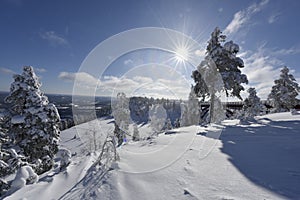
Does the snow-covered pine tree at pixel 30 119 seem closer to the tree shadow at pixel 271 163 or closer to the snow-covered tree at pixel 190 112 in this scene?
the tree shadow at pixel 271 163

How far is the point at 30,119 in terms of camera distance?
37.1 feet

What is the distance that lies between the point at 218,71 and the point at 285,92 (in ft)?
49.0

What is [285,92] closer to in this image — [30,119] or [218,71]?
[218,71]

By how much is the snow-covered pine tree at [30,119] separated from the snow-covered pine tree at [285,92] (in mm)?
28912

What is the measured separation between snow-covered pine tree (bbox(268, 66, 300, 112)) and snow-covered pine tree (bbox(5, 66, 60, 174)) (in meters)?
28.9

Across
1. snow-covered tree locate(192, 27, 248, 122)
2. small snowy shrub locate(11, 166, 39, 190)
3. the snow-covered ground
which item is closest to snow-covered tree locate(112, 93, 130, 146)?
snow-covered tree locate(192, 27, 248, 122)

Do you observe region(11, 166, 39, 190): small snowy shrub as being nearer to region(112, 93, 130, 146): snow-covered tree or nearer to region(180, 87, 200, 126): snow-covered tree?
region(112, 93, 130, 146): snow-covered tree

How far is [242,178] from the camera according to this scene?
9.68 ft

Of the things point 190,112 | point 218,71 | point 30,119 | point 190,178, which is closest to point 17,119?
point 30,119

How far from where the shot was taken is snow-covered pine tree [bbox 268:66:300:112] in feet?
72.4

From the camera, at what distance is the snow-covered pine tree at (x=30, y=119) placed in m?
11.0

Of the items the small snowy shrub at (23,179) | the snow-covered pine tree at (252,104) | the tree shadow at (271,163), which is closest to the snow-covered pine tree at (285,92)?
the snow-covered pine tree at (252,104)

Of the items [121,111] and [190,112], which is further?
[190,112]

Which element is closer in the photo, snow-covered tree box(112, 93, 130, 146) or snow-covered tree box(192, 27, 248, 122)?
snow-covered tree box(192, 27, 248, 122)
